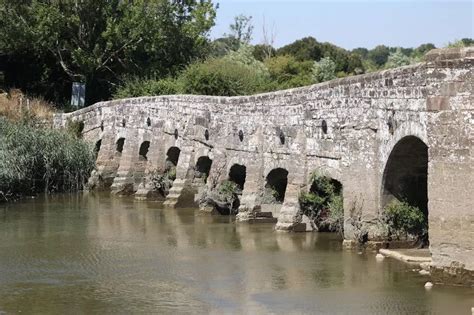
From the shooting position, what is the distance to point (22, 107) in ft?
101

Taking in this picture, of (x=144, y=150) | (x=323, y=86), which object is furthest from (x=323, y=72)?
(x=323, y=86)

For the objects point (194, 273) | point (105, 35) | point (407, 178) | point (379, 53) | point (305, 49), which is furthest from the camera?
point (379, 53)

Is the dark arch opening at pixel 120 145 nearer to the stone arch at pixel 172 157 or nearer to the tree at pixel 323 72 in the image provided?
the stone arch at pixel 172 157

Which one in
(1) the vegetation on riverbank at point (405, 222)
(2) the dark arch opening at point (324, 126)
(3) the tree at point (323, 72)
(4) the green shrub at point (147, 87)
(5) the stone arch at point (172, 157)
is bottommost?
(1) the vegetation on riverbank at point (405, 222)

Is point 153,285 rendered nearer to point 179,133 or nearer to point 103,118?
point 179,133

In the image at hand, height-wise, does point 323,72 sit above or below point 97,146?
above

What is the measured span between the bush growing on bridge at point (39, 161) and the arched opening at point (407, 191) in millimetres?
11633

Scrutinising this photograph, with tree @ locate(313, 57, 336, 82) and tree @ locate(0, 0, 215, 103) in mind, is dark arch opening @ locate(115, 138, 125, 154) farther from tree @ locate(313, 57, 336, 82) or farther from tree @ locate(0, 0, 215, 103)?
tree @ locate(313, 57, 336, 82)

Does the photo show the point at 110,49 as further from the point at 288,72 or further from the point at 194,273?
the point at 194,273

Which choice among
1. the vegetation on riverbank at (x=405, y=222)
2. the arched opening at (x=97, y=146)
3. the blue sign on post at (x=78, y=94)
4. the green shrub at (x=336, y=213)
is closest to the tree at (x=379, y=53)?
the blue sign on post at (x=78, y=94)

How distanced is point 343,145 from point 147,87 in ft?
48.2

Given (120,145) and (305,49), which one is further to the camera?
(305,49)

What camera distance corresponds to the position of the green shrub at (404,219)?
1462 cm

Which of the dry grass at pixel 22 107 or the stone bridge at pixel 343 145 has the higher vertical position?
the dry grass at pixel 22 107
